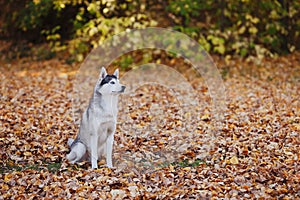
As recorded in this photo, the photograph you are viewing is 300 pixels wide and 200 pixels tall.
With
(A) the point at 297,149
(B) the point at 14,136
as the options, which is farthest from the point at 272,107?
(B) the point at 14,136

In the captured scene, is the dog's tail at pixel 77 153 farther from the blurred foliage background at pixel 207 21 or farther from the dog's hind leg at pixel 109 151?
the blurred foliage background at pixel 207 21

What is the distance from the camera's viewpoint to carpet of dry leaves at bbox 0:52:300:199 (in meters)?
4.95

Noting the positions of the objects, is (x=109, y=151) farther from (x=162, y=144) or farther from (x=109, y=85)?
(x=162, y=144)

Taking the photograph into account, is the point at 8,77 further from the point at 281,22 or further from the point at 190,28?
the point at 281,22

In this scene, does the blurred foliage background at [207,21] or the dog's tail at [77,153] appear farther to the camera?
the blurred foliage background at [207,21]

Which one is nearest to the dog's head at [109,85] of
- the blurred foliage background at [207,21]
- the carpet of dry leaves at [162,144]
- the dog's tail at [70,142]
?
the carpet of dry leaves at [162,144]

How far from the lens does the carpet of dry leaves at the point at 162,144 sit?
195 inches

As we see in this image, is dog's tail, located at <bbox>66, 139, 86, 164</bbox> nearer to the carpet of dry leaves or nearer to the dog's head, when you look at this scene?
the carpet of dry leaves

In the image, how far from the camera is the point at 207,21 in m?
12.4

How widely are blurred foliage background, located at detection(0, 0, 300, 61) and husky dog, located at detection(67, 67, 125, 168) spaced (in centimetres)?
551

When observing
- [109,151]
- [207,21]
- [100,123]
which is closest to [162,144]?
[109,151]

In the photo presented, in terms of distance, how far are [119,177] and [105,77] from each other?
1.09 meters

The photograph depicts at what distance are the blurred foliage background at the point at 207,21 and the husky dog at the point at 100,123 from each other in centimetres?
551

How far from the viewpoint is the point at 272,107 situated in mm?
8320
